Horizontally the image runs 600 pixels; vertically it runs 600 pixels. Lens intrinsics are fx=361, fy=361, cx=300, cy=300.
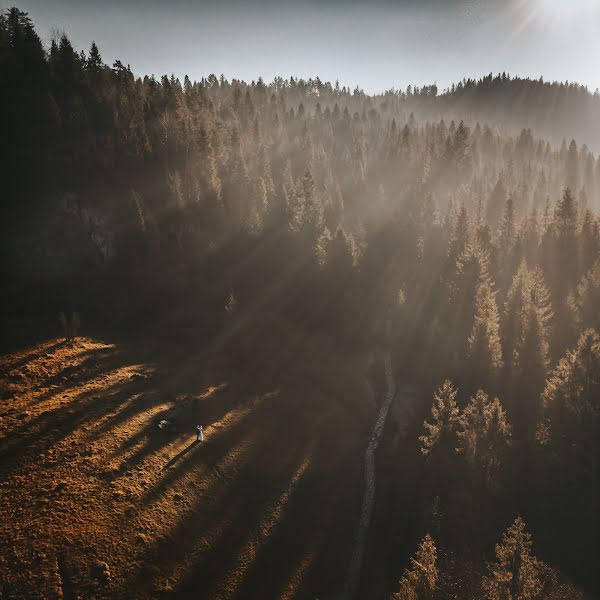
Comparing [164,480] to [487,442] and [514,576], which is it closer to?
[514,576]

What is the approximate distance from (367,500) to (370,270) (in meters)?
37.0

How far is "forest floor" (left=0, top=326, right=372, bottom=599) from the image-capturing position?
69.6 feet

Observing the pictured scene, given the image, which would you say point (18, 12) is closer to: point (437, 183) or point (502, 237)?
point (437, 183)

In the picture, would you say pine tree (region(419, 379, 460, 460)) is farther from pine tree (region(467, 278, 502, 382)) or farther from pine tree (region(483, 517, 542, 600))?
pine tree (region(483, 517, 542, 600))

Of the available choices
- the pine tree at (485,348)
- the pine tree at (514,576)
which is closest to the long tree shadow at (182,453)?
the pine tree at (514,576)

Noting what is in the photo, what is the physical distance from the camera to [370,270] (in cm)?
6156

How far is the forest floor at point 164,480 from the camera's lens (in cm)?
2122

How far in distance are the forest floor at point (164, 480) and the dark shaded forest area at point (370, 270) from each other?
7.70 meters

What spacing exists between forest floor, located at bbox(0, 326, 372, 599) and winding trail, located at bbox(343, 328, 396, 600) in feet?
2.20

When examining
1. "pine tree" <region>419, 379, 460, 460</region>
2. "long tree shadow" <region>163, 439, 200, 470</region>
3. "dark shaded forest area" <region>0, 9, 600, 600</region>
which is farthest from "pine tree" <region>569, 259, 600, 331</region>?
"long tree shadow" <region>163, 439, 200, 470</region>

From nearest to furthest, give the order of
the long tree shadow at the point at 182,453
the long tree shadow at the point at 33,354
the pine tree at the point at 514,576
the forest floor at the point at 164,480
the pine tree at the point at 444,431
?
the forest floor at the point at 164,480, the pine tree at the point at 514,576, the long tree shadow at the point at 182,453, the long tree shadow at the point at 33,354, the pine tree at the point at 444,431

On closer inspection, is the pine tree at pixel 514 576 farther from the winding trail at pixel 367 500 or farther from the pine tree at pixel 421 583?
the winding trail at pixel 367 500

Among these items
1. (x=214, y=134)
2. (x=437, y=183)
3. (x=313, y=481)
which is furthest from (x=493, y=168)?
(x=313, y=481)

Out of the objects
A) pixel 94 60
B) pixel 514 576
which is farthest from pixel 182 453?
pixel 94 60
